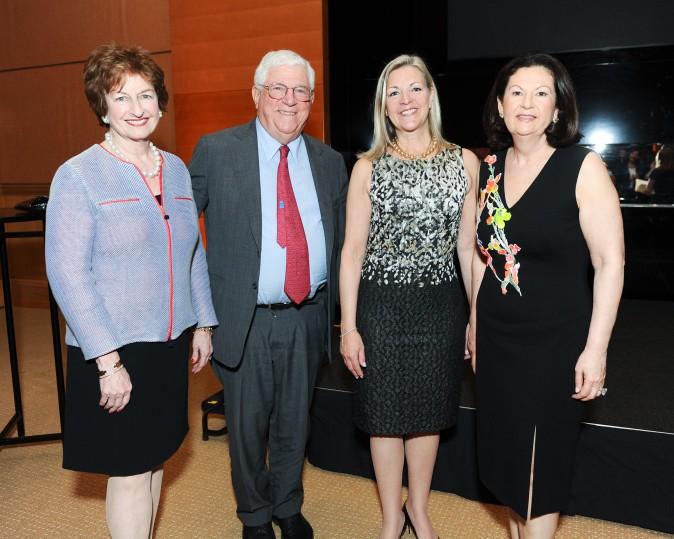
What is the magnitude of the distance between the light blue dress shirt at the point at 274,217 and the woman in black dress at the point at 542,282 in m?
0.59

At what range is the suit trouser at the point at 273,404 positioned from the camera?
216 centimetres

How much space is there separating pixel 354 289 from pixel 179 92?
10.6 feet

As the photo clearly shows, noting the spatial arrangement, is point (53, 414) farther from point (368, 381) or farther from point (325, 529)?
point (368, 381)

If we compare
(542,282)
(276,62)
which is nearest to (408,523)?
(542,282)

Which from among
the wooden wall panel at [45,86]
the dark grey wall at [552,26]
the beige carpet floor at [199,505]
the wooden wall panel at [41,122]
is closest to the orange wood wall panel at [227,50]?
the wooden wall panel at [45,86]

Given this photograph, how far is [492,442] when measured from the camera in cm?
189

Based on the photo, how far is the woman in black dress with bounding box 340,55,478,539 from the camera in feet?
6.57

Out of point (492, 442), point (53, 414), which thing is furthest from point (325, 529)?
point (53, 414)

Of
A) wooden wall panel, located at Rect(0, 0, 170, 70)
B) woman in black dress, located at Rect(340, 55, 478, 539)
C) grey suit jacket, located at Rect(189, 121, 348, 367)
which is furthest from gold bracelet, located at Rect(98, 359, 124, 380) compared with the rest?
wooden wall panel, located at Rect(0, 0, 170, 70)

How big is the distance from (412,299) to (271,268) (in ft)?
1.59

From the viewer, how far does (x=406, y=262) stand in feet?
6.66

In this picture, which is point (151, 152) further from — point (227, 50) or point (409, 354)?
point (227, 50)

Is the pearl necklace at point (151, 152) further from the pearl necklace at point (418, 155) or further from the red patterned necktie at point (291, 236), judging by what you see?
the pearl necklace at point (418, 155)

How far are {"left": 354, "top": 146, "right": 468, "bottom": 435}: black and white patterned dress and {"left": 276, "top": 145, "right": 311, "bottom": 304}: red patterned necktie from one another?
8.2 inches
